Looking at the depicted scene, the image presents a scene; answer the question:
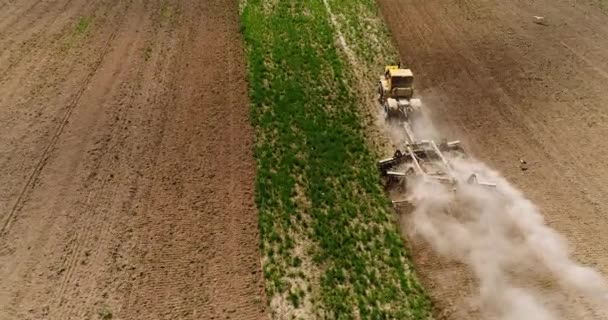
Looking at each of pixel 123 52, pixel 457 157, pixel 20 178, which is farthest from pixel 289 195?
pixel 123 52

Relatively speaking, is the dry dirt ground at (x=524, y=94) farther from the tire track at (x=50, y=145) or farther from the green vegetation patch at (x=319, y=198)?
the tire track at (x=50, y=145)

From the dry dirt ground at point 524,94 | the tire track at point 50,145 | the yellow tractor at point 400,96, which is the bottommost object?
the dry dirt ground at point 524,94

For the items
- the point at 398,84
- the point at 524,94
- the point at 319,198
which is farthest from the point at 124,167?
the point at 524,94

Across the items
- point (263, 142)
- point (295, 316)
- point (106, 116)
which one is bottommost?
point (295, 316)

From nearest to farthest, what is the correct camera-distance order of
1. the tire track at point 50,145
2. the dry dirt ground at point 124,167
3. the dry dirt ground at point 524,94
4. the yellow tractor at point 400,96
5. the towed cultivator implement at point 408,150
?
1. the dry dirt ground at point 124,167
2. the tire track at point 50,145
3. the dry dirt ground at point 524,94
4. the towed cultivator implement at point 408,150
5. the yellow tractor at point 400,96

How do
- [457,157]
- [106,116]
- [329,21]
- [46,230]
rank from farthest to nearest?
[329,21] → [106,116] → [457,157] → [46,230]

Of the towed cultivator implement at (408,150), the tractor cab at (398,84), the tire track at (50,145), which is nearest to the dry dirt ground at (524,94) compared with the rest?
the towed cultivator implement at (408,150)

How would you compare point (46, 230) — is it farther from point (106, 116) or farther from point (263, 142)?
point (263, 142)
